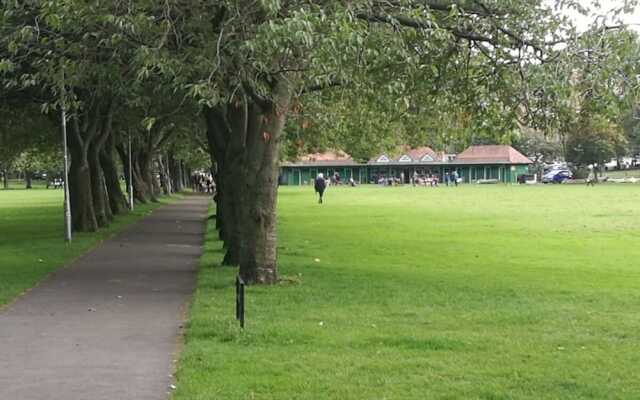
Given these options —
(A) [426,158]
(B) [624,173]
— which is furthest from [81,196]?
(B) [624,173]

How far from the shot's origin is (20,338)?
9.30m

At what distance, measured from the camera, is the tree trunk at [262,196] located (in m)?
13.8

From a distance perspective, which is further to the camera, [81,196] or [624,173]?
[624,173]

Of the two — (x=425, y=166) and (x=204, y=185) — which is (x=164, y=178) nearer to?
(x=204, y=185)

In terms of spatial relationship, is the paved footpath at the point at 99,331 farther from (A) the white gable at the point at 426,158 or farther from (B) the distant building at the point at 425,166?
(A) the white gable at the point at 426,158

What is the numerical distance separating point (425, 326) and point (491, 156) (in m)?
100

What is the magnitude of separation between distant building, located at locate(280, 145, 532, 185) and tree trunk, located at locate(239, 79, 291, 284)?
90.2m

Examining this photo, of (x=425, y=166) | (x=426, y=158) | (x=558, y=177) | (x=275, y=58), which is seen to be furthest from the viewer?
(x=425, y=166)

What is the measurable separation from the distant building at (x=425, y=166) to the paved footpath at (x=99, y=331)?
89.4m

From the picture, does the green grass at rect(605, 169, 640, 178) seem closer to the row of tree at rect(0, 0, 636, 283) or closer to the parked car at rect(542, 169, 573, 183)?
Answer: the parked car at rect(542, 169, 573, 183)

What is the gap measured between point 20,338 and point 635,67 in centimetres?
812

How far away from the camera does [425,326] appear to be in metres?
10.0

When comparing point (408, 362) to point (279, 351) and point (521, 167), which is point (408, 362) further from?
point (521, 167)

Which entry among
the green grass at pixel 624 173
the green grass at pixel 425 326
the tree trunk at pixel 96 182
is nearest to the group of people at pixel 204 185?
the tree trunk at pixel 96 182
